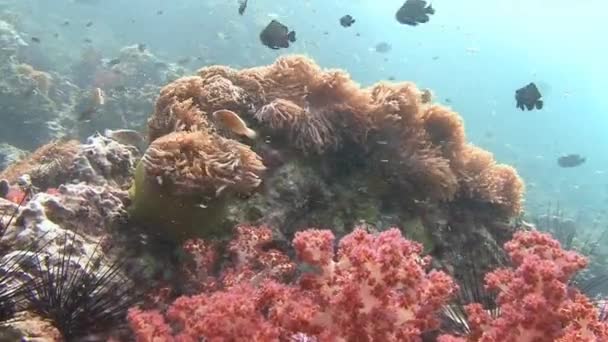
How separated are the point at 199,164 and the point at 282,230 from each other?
3.36ft

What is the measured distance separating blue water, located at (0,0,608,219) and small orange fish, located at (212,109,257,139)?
18.0 metres

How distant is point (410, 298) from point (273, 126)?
2371mm

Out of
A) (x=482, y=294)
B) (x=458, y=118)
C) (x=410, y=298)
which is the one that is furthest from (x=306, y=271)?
(x=458, y=118)

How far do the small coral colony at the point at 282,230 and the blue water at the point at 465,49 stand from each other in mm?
17483

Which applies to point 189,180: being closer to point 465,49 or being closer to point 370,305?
point 370,305

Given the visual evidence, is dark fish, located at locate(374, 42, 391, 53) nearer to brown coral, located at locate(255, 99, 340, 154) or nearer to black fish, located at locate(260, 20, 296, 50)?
black fish, located at locate(260, 20, 296, 50)

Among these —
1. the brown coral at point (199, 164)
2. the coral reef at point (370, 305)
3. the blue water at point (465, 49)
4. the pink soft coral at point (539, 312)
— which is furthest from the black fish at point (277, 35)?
the blue water at point (465, 49)

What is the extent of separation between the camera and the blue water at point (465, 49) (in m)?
34.4

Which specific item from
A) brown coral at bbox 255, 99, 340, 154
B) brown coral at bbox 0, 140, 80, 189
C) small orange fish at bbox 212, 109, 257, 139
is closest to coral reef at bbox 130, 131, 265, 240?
small orange fish at bbox 212, 109, 257, 139

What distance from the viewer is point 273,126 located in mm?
4715

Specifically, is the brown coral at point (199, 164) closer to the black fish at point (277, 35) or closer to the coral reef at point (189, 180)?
the coral reef at point (189, 180)

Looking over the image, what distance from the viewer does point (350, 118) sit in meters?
4.99

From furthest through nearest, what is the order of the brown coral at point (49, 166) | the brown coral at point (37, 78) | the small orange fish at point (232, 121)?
the brown coral at point (37, 78) < the brown coral at point (49, 166) < the small orange fish at point (232, 121)

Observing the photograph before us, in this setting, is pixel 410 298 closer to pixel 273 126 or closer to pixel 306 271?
pixel 306 271
